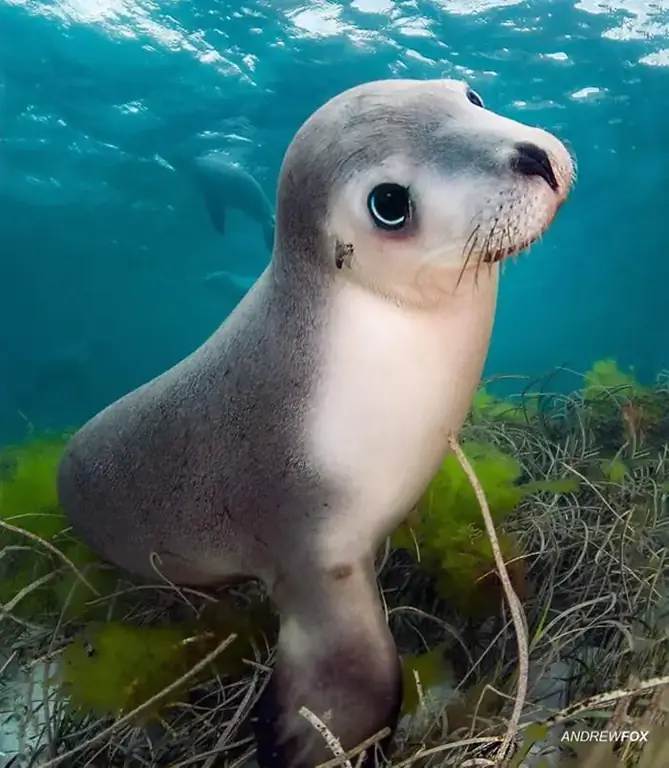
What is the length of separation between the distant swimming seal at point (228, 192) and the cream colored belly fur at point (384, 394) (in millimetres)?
310

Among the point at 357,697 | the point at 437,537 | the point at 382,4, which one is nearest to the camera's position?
the point at 357,697

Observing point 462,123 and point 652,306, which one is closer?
point 462,123

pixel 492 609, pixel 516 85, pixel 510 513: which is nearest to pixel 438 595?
pixel 492 609

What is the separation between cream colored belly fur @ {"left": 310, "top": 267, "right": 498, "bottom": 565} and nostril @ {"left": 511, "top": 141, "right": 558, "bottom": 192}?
0.19 metres

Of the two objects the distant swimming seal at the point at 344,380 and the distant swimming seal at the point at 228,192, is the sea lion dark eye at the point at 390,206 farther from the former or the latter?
the distant swimming seal at the point at 228,192

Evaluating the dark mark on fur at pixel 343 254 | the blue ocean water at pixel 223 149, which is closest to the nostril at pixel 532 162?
the dark mark on fur at pixel 343 254

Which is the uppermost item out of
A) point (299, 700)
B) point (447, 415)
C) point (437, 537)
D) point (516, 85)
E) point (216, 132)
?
point (516, 85)

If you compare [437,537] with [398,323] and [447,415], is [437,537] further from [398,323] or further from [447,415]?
[398,323]

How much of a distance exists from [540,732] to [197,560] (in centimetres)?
59

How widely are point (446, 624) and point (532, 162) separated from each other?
30.7 inches

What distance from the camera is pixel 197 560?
4.43 ft

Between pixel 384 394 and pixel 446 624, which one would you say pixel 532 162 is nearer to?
pixel 384 394

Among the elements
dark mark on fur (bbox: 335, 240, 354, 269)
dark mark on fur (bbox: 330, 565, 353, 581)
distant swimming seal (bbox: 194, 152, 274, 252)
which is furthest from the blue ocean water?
dark mark on fur (bbox: 330, 565, 353, 581)

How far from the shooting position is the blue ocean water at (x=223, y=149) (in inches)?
52.8
